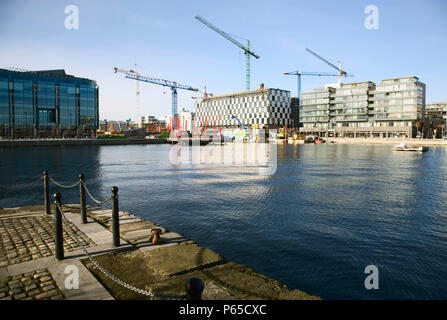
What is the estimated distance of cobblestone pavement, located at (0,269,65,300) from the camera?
5367mm

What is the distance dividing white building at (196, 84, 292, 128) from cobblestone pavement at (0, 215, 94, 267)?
14480 cm

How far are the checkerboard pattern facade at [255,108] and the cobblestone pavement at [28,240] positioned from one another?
14480 centimetres

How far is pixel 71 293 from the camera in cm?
545

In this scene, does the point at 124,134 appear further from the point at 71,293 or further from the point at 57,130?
the point at 71,293

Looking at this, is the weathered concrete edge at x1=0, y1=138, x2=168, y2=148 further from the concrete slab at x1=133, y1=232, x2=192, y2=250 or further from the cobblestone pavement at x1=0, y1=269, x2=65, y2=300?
the cobblestone pavement at x1=0, y1=269, x2=65, y2=300

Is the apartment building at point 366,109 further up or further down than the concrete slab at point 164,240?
further up

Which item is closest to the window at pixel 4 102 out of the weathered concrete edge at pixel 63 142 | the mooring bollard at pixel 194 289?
the weathered concrete edge at pixel 63 142

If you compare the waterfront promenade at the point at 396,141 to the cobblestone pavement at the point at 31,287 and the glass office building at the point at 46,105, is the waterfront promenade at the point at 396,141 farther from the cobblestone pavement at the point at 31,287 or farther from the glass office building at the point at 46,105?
the cobblestone pavement at the point at 31,287

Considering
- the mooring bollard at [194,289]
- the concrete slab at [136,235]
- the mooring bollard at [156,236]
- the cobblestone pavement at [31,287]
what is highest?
the mooring bollard at [194,289]

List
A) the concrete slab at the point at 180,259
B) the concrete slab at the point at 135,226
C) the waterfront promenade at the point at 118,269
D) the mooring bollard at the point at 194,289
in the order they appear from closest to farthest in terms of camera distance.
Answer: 1. the mooring bollard at the point at 194,289
2. the waterfront promenade at the point at 118,269
3. the concrete slab at the point at 180,259
4. the concrete slab at the point at 135,226

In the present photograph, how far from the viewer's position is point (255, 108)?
155375 mm

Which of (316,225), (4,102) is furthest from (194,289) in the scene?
→ (4,102)

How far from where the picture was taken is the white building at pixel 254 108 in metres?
151
